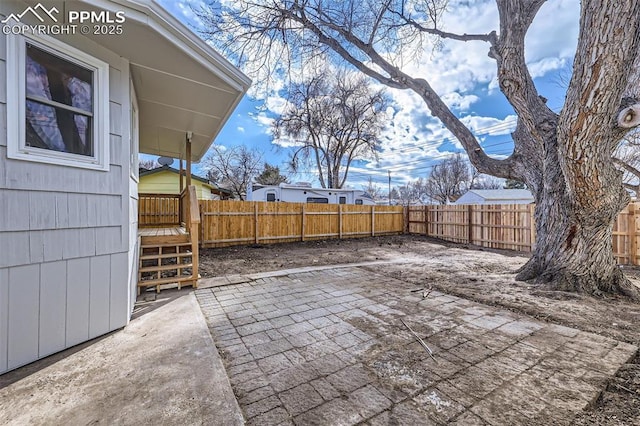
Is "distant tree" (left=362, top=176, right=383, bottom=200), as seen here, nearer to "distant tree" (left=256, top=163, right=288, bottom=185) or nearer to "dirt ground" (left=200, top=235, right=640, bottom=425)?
→ "distant tree" (left=256, top=163, right=288, bottom=185)

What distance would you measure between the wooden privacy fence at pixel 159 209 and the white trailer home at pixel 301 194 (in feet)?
20.3

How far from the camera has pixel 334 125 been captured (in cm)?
1880

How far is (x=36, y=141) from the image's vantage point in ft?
6.90

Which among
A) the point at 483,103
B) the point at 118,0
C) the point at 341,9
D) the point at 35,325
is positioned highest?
the point at 483,103

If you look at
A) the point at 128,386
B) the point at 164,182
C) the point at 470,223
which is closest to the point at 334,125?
the point at 164,182

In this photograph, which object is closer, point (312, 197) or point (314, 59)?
point (314, 59)

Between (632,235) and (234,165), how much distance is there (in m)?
22.2

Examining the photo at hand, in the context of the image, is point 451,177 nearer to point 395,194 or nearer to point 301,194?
point 395,194

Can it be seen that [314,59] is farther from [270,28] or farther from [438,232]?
[438,232]

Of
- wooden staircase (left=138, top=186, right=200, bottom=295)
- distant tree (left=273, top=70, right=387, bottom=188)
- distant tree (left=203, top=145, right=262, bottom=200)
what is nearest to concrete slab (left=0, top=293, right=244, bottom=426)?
wooden staircase (left=138, top=186, right=200, bottom=295)

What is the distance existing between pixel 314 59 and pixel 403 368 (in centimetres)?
704

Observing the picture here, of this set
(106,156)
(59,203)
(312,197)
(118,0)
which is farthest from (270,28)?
(312,197)

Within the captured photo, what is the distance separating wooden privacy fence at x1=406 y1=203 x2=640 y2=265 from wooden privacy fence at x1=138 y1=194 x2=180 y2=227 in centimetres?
995

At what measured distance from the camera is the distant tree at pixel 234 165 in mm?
21750
